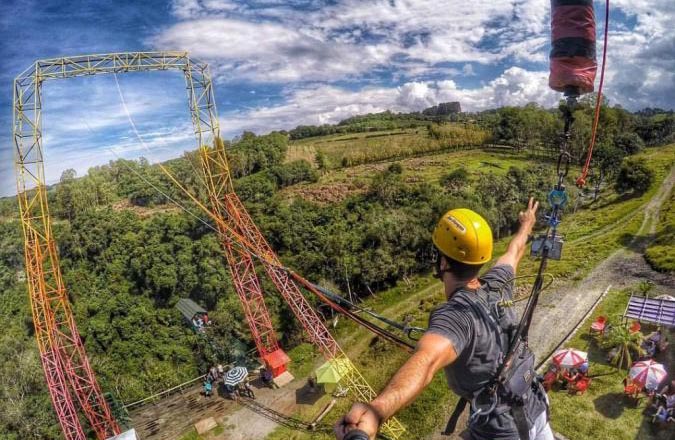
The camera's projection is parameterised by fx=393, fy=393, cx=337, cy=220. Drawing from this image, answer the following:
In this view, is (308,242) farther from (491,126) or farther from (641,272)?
(491,126)

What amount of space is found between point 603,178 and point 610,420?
161ft

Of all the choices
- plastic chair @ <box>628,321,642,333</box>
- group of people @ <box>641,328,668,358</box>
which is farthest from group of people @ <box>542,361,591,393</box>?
plastic chair @ <box>628,321,642,333</box>

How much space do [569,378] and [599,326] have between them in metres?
3.82

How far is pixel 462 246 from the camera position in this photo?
284 centimetres

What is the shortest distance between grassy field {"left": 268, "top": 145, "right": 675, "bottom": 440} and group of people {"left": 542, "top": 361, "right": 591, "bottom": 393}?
0.51 metres

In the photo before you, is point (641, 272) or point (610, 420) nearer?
point (610, 420)

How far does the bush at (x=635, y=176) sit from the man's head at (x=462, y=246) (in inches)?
1886

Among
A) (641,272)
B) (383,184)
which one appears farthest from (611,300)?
(383,184)

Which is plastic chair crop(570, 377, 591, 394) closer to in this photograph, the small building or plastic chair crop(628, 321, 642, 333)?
plastic chair crop(628, 321, 642, 333)

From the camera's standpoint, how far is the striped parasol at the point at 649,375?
1222 cm

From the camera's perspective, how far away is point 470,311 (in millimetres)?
2529

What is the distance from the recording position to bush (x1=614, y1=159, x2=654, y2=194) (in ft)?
132

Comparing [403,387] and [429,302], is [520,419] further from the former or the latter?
[429,302]

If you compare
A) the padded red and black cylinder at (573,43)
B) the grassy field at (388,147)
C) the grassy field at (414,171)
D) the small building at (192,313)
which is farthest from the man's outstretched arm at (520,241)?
the grassy field at (388,147)
